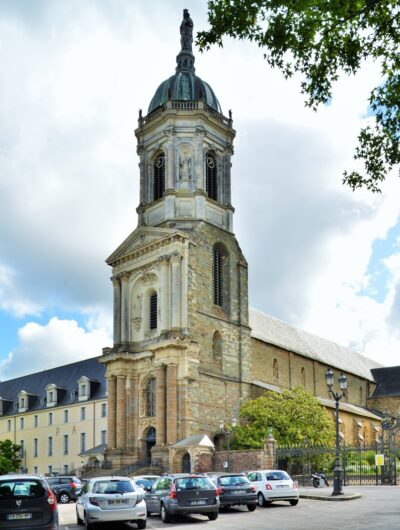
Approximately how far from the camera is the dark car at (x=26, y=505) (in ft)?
52.8

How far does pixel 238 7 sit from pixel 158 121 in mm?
46751

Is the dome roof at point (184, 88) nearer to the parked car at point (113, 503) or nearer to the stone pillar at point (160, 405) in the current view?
the stone pillar at point (160, 405)

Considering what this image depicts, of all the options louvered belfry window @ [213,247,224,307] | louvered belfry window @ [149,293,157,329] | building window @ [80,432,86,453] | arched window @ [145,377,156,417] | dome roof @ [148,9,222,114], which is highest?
dome roof @ [148,9,222,114]

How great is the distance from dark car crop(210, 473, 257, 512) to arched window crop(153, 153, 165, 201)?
112 feet

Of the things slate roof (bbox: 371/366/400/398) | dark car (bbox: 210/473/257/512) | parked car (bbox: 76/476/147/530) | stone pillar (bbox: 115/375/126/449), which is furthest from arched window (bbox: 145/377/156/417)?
slate roof (bbox: 371/366/400/398)

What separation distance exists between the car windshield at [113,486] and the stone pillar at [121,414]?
31637mm

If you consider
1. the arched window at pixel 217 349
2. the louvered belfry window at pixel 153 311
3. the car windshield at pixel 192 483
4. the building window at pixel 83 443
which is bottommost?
the building window at pixel 83 443

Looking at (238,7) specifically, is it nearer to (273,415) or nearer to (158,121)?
(273,415)

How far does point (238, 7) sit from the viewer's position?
12.4 metres

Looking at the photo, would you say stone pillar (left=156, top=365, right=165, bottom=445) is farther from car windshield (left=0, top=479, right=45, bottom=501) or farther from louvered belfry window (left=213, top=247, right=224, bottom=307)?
car windshield (left=0, top=479, right=45, bottom=501)

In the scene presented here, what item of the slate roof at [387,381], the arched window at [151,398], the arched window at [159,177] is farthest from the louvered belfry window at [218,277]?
the slate roof at [387,381]

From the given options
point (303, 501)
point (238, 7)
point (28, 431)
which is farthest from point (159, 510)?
point (28, 431)

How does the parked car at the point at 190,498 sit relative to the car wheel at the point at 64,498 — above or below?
above

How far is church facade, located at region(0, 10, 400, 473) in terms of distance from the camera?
49719 millimetres
